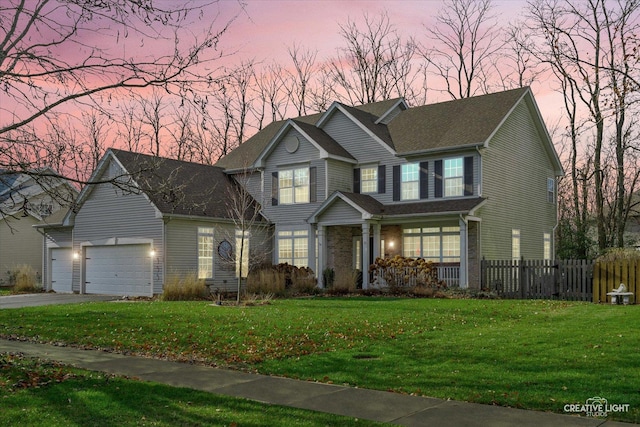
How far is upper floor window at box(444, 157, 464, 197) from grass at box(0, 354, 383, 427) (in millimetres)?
20006

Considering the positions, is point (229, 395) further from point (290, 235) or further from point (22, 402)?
point (290, 235)

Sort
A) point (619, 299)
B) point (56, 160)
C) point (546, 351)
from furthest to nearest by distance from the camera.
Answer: point (619, 299), point (546, 351), point (56, 160)

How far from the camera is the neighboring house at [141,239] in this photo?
27.0m

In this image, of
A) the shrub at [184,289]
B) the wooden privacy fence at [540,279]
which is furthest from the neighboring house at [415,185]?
the shrub at [184,289]

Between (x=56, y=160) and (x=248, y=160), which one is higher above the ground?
(x=248, y=160)

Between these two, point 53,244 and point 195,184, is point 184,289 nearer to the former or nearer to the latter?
point 195,184

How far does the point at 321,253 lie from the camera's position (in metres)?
29.0

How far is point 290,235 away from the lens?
30.6m

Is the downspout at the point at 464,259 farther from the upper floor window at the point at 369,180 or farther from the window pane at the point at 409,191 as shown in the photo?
the upper floor window at the point at 369,180

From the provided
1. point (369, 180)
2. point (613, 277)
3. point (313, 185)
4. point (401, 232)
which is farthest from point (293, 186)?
point (613, 277)

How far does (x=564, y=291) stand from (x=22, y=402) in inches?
762

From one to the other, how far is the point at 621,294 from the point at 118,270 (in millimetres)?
20107

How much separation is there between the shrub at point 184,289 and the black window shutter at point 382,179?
29.8 feet

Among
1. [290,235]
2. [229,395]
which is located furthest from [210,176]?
[229,395]
